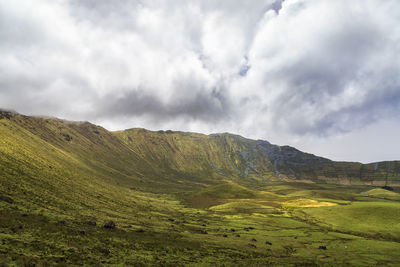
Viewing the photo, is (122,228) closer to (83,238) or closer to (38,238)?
(83,238)

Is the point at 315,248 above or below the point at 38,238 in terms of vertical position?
below

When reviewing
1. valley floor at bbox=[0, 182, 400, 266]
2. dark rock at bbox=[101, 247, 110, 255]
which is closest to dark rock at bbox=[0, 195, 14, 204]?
valley floor at bbox=[0, 182, 400, 266]

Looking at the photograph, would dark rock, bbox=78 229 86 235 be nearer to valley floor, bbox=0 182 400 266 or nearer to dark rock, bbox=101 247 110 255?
valley floor, bbox=0 182 400 266

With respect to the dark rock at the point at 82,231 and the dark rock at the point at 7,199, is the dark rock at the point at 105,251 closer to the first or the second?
the dark rock at the point at 82,231

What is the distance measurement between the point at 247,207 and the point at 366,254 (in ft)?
286

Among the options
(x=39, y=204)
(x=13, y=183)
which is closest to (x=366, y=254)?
(x=39, y=204)

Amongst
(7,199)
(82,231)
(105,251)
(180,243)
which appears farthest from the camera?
(180,243)

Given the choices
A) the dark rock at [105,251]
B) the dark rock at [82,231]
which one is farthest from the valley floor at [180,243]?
the dark rock at [82,231]

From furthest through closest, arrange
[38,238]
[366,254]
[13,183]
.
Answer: [13,183] → [366,254] → [38,238]

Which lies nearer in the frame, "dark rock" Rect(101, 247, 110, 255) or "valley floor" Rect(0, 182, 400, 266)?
"valley floor" Rect(0, 182, 400, 266)

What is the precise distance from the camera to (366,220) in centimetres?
10219

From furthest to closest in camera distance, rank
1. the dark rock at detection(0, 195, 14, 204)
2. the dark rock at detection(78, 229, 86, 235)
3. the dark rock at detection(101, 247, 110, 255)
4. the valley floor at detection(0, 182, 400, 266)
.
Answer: the dark rock at detection(0, 195, 14, 204), the dark rock at detection(78, 229, 86, 235), the dark rock at detection(101, 247, 110, 255), the valley floor at detection(0, 182, 400, 266)

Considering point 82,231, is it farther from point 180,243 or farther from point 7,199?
point 180,243

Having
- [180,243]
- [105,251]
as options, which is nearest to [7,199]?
[105,251]
